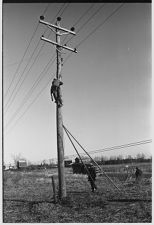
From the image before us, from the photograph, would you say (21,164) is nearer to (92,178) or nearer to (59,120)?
(92,178)

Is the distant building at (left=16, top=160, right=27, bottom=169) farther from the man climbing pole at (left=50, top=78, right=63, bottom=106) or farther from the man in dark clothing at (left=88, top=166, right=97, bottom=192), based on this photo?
the man climbing pole at (left=50, top=78, right=63, bottom=106)

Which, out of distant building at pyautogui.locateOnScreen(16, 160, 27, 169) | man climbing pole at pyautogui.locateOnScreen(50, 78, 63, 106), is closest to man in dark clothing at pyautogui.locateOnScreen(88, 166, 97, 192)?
man climbing pole at pyautogui.locateOnScreen(50, 78, 63, 106)

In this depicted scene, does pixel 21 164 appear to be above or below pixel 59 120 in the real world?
below

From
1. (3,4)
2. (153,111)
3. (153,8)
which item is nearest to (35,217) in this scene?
(153,111)

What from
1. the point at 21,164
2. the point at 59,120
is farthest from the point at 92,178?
the point at 21,164

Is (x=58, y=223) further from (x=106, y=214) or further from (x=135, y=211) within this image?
(x=135, y=211)

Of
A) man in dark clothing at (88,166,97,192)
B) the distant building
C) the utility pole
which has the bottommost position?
the distant building

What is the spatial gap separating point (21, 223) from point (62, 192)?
101 inches

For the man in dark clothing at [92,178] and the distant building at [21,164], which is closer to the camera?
the man in dark clothing at [92,178]

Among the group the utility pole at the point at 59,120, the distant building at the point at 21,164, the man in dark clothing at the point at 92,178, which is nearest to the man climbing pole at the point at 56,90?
the utility pole at the point at 59,120

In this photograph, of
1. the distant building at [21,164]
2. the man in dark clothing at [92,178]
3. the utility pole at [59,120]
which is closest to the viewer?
the utility pole at [59,120]

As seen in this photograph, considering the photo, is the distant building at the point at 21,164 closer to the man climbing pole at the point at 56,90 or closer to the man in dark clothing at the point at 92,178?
the man in dark clothing at the point at 92,178

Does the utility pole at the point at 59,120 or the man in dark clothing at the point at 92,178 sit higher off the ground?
the utility pole at the point at 59,120

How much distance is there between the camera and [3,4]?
279 inches
